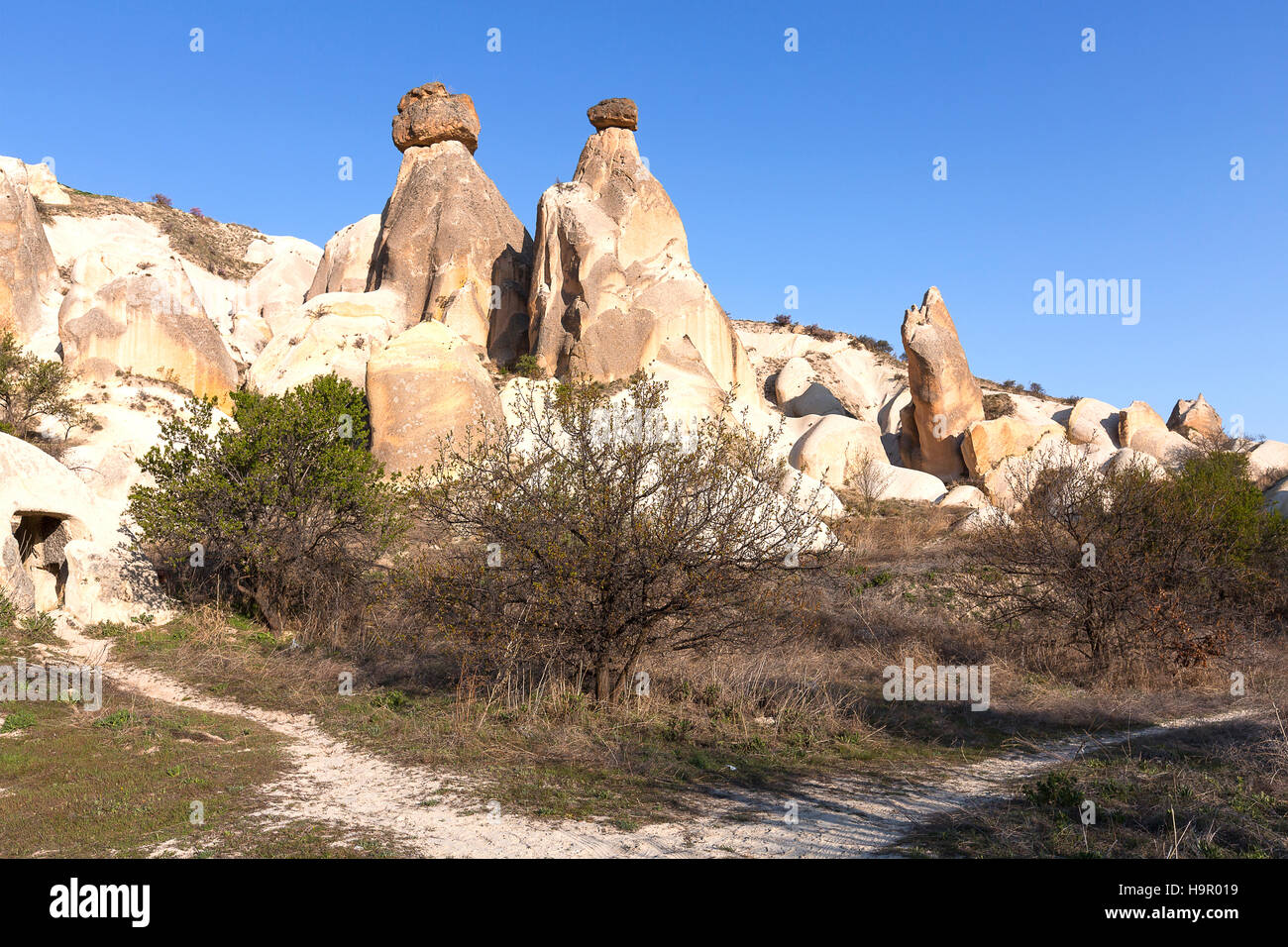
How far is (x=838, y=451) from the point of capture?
91.3 ft

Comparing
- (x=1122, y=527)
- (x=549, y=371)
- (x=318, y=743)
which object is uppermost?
(x=549, y=371)

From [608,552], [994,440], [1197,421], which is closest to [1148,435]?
[1197,421]

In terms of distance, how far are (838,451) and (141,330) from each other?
63.2ft

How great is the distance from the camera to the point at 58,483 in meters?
12.2

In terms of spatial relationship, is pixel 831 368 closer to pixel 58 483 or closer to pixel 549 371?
pixel 549 371

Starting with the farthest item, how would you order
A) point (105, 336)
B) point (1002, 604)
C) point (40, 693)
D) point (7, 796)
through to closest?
point (105, 336) < point (1002, 604) < point (40, 693) < point (7, 796)

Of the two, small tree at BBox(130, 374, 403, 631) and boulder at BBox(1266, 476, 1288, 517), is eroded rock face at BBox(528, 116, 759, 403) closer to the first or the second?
small tree at BBox(130, 374, 403, 631)

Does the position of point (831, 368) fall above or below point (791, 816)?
above

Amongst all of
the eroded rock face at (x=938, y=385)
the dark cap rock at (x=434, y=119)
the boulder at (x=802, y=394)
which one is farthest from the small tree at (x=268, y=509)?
the boulder at (x=802, y=394)

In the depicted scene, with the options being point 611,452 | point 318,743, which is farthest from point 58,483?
point 611,452

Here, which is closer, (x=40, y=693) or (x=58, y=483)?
(x=40, y=693)

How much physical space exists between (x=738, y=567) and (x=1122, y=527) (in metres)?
5.20

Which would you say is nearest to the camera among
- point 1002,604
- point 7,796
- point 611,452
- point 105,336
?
point 7,796

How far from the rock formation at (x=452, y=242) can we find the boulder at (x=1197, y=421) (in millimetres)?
22826
